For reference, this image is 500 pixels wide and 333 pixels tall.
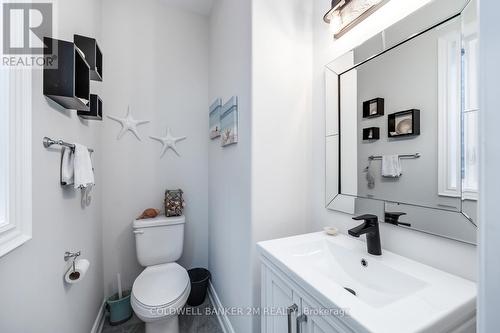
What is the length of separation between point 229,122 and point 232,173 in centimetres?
37

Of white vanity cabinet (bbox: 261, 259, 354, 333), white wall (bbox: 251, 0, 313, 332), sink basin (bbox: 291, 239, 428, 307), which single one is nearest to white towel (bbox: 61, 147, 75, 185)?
white wall (bbox: 251, 0, 313, 332)

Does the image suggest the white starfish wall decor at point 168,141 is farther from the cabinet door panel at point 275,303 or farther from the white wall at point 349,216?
the cabinet door panel at point 275,303

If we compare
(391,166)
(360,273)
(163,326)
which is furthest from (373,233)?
(163,326)

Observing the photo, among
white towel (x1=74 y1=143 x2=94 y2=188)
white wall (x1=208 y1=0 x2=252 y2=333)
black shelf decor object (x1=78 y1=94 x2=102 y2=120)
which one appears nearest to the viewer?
white towel (x1=74 y1=143 x2=94 y2=188)

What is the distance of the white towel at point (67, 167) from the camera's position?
105cm

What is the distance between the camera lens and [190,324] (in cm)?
168

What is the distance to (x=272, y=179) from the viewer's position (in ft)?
4.02

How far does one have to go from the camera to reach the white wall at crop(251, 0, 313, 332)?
118 cm

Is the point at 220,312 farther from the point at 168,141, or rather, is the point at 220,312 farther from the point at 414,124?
the point at 414,124

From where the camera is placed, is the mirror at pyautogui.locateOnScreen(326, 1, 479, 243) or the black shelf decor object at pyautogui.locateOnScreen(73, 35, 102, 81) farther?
the black shelf decor object at pyautogui.locateOnScreen(73, 35, 102, 81)

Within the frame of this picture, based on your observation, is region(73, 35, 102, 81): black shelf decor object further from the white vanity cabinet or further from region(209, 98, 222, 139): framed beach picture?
the white vanity cabinet

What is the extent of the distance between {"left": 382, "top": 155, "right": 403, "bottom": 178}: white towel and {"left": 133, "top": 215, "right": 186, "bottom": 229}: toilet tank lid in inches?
63.8

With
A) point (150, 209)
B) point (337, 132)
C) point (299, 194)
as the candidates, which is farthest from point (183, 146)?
point (337, 132)

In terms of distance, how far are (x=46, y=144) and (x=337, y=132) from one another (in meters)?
1.43
